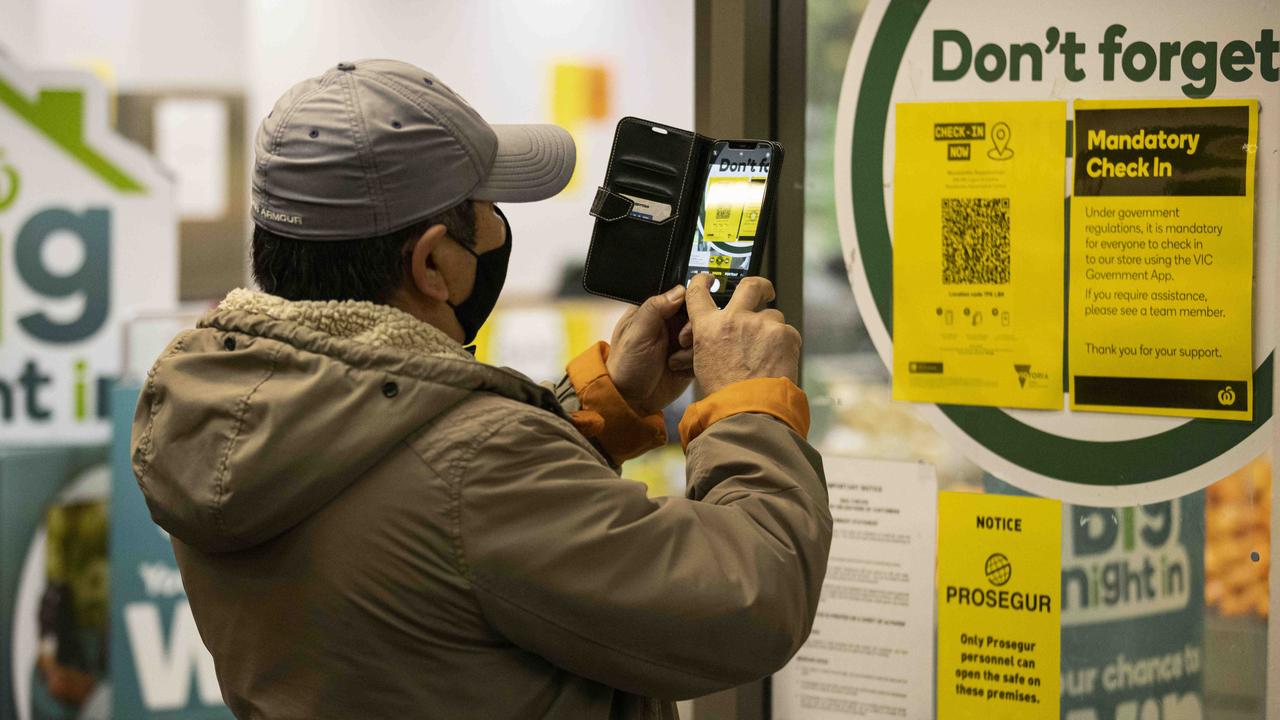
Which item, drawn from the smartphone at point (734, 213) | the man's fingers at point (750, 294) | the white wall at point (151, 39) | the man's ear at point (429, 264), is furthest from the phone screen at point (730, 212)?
the white wall at point (151, 39)

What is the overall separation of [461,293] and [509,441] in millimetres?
257

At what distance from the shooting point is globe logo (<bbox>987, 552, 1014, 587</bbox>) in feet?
7.03

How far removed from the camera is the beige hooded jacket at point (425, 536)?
4.19 feet

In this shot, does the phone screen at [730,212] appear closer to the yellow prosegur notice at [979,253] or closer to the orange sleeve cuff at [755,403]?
the orange sleeve cuff at [755,403]

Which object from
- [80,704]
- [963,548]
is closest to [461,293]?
[963,548]

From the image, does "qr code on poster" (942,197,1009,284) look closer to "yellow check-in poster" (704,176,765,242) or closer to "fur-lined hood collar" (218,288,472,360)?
"yellow check-in poster" (704,176,765,242)

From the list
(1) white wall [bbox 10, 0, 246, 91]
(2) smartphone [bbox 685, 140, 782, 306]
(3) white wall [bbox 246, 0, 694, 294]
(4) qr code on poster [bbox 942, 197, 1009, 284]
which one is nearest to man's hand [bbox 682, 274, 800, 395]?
(2) smartphone [bbox 685, 140, 782, 306]

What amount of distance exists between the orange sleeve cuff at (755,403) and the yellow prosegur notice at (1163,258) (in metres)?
0.76

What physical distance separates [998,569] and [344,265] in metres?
1.25

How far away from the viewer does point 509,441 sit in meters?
1.30

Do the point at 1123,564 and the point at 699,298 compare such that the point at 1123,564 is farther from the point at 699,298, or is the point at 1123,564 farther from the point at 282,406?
the point at 282,406

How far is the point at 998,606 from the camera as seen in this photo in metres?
2.15

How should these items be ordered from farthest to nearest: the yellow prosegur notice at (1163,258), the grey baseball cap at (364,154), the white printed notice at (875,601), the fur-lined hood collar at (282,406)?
the white printed notice at (875,601) → the yellow prosegur notice at (1163,258) → the grey baseball cap at (364,154) → the fur-lined hood collar at (282,406)

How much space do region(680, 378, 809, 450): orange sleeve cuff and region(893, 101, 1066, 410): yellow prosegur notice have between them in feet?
2.37
